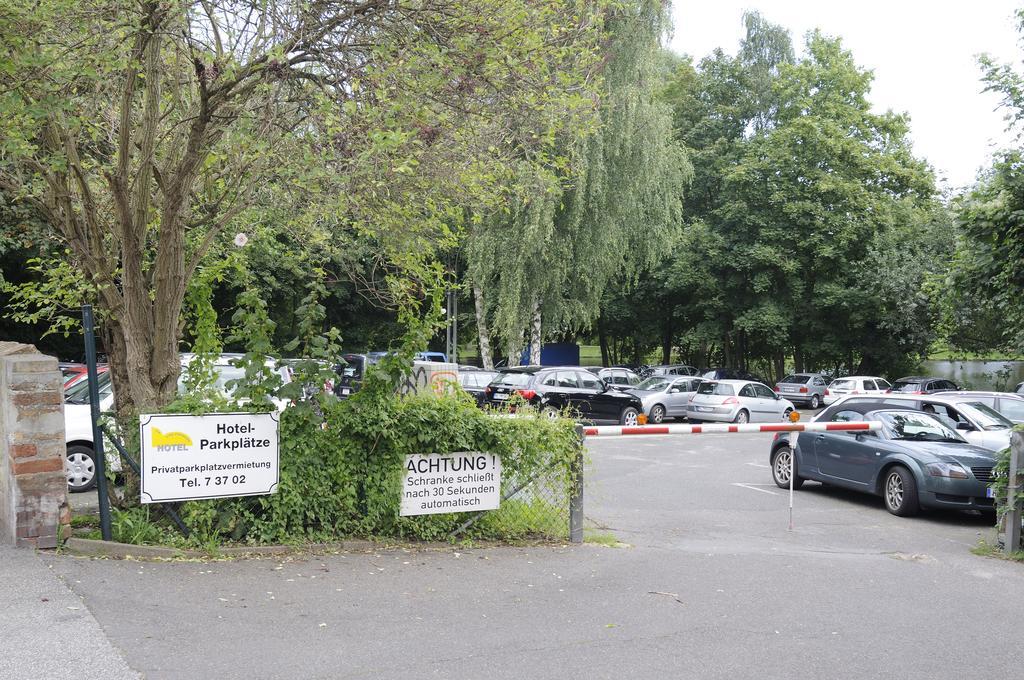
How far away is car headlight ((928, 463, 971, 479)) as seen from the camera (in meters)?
11.3

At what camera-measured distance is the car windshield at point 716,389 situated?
27641 mm

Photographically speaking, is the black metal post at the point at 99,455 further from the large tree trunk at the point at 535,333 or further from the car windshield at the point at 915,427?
the large tree trunk at the point at 535,333

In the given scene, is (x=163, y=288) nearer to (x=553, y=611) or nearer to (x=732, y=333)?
(x=553, y=611)

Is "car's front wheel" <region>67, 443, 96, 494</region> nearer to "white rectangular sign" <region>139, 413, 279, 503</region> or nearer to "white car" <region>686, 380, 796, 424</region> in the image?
"white rectangular sign" <region>139, 413, 279, 503</region>

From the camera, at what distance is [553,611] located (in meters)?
6.36

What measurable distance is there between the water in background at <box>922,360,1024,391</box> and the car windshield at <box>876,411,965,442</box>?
31721mm

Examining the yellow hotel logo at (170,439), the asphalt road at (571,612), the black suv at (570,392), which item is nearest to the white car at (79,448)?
the yellow hotel logo at (170,439)

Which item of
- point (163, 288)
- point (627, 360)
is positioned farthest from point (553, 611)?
point (627, 360)

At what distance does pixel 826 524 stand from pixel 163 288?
27.5 ft

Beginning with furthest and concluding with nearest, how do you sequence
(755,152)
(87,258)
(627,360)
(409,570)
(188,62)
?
(627,360)
(755,152)
(188,62)
(87,258)
(409,570)

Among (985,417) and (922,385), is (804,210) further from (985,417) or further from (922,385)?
(985,417)

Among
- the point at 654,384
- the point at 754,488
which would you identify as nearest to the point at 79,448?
the point at 754,488

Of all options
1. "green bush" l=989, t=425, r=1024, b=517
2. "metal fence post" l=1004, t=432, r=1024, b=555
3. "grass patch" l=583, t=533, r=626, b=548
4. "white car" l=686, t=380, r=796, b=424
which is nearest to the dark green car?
"green bush" l=989, t=425, r=1024, b=517

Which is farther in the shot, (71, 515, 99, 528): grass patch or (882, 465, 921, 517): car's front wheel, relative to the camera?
(882, 465, 921, 517): car's front wheel
